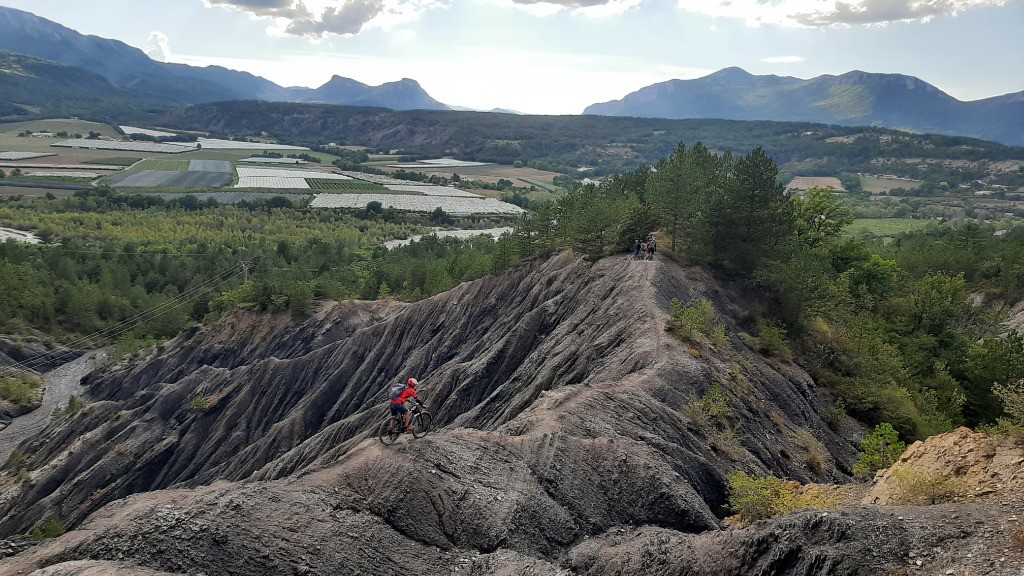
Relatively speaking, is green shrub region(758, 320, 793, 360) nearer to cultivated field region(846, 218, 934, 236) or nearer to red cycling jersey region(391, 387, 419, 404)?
red cycling jersey region(391, 387, 419, 404)

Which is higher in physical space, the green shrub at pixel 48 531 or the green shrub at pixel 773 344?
the green shrub at pixel 773 344

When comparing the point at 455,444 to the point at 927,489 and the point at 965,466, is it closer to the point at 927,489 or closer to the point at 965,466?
the point at 927,489

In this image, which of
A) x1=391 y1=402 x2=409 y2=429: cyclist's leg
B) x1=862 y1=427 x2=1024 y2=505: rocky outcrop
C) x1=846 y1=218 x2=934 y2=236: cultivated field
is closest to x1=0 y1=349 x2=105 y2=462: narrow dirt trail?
x1=391 y1=402 x2=409 y2=429: cyclist's leg

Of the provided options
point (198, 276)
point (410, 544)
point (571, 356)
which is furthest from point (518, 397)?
point (198, 276)

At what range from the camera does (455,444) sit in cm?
2088

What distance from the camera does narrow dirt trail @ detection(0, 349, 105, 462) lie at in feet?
229

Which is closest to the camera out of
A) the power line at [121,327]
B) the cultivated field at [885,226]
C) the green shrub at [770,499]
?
the green shrub at [770,499]

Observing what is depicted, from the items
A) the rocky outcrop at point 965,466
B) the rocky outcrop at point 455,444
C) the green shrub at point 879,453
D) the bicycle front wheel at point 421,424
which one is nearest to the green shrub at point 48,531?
the rocky outcrop at point 455,444

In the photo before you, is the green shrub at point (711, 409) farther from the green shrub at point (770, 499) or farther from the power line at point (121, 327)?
the power line at point (121, 327)

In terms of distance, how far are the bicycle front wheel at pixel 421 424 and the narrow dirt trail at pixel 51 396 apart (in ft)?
219

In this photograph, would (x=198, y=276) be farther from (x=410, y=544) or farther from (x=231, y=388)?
(x=410, y=544)

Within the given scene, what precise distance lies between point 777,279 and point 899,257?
2082 inches

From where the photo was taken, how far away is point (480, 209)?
638ft

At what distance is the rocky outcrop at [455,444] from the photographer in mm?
17391
